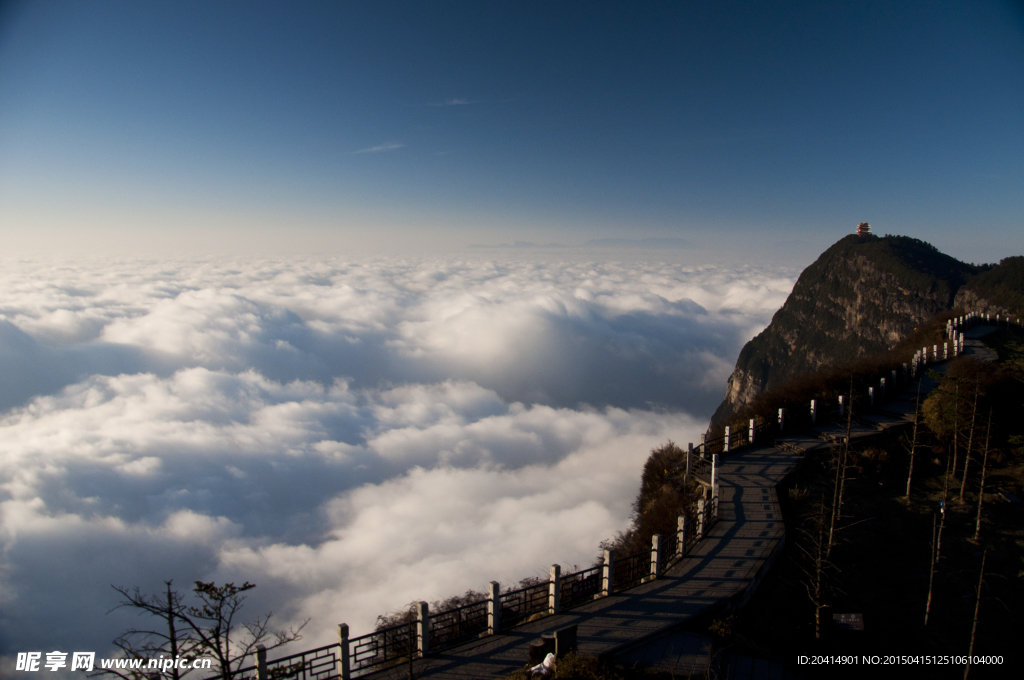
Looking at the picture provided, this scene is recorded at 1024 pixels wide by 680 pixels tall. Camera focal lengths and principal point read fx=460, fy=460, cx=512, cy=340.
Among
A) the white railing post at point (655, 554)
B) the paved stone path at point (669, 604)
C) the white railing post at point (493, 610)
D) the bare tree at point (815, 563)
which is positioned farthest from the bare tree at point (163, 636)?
the bare tree at point (815, 563)

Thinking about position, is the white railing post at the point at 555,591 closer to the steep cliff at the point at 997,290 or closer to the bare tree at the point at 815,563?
the bare tree at the point at 815,563

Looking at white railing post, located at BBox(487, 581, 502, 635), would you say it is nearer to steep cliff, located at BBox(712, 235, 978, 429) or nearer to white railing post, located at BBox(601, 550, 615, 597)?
white railing post, located at BBox(601, 550, 615, 597)

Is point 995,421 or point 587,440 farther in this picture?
point 587,440

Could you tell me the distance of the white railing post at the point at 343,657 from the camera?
31.3 feet

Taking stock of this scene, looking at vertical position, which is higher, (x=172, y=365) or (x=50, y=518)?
(x=172, y=365)

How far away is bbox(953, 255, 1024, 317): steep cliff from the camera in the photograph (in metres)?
66.1

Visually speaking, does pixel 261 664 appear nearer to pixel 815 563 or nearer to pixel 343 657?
pixel 343 657

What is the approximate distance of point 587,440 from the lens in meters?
134

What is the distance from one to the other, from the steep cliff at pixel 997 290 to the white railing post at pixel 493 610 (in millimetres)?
81640

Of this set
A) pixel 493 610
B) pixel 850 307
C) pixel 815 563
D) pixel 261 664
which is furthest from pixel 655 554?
pixel 850 307

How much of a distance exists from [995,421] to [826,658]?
1915 centimetres

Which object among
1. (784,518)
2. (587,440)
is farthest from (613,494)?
(784,518)

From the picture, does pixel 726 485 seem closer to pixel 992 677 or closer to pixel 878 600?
pixel 878 600

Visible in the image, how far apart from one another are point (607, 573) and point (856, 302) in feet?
372
